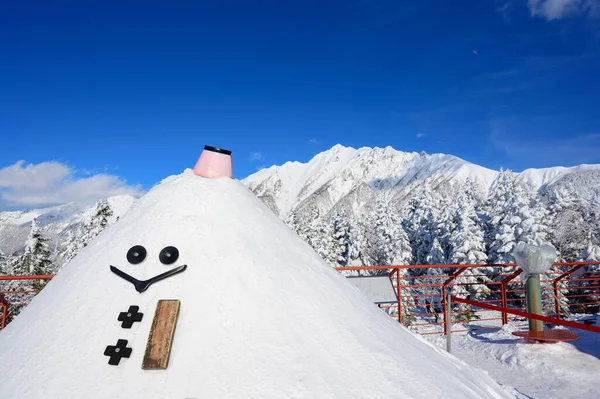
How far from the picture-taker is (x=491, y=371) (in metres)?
6.19

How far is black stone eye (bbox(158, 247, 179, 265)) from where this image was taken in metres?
2.75

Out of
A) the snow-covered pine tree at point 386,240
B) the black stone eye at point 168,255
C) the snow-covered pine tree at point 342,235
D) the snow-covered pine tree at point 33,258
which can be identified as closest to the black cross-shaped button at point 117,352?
the black stone eye at point 168,255

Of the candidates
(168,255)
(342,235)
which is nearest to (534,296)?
(168,255)

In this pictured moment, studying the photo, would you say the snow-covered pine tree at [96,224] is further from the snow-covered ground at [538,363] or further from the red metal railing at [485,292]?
the snow-covered ground at [538,363]

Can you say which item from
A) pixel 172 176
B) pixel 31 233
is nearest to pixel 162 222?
pixel 172 176

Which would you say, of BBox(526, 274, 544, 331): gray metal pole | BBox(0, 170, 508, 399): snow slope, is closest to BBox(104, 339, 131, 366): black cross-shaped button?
BBox(0, 170, 508, 399): snow slope

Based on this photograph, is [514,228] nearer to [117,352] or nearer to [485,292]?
[485,292]

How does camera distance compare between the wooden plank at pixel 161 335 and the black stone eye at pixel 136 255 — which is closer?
the wooden plank at pixel 161 335

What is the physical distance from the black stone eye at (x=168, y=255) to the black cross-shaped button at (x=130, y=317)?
38cm

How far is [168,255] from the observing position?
9.04 feet

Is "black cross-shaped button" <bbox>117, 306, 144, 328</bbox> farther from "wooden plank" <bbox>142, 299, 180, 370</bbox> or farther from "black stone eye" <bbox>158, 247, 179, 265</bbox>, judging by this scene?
"black stone eye" <bbox>158, 247, 179, 265</bbox>

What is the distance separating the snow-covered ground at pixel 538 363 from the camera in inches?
209

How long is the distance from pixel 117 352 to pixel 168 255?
71 centimetres

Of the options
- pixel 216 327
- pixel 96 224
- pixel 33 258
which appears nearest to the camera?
pixel 216 327
